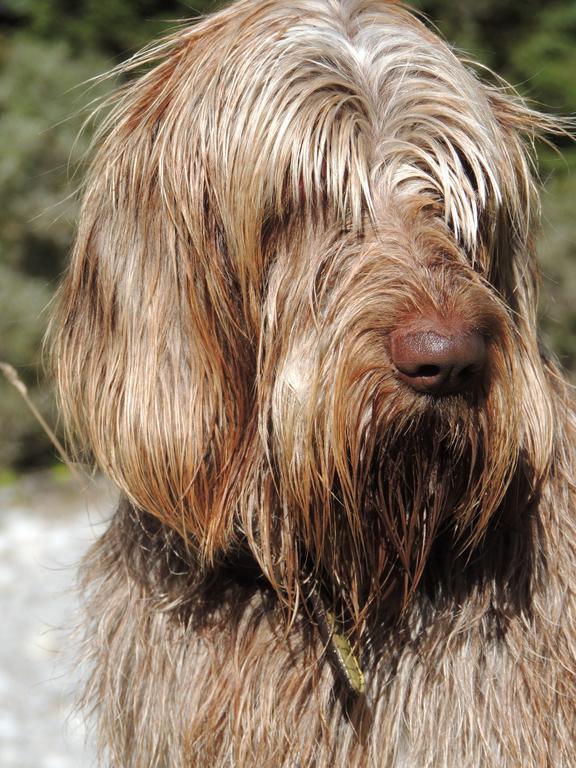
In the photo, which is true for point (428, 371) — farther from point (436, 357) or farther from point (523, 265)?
point (523, 265)

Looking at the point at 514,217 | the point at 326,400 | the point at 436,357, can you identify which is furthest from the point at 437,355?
the point at 514,217

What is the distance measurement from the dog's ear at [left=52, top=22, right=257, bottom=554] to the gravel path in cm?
91

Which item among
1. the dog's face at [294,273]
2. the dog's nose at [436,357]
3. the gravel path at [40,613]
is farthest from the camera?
the gravel path at [40,613]

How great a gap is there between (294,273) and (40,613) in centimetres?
445

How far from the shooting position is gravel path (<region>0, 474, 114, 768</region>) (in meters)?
4.50

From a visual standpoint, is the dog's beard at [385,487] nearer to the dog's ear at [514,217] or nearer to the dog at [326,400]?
the dog at [326,400]

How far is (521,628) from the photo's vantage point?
2227 mm

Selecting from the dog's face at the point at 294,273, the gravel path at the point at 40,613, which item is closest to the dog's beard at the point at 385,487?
the dog's face at the point at 294,273

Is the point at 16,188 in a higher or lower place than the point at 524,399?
lower

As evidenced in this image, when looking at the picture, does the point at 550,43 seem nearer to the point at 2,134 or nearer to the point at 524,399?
the point at 2,134

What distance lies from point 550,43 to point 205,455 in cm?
885

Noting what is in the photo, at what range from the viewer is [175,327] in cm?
211

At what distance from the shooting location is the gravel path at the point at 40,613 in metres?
4.50

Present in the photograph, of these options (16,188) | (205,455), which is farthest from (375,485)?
(16,188)
